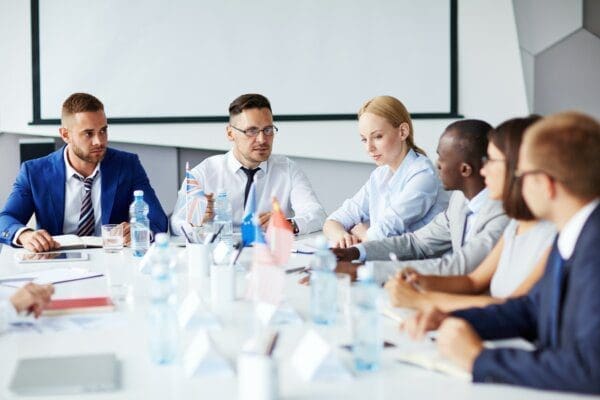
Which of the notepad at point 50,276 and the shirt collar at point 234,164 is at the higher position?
the shirt collar at point 234,164

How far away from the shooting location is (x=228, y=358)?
160cm

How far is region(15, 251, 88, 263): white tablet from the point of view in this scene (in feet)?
9.34

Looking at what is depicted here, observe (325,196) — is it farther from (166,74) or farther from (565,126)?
(565,126)

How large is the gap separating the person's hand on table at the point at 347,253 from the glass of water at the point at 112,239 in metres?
0.94

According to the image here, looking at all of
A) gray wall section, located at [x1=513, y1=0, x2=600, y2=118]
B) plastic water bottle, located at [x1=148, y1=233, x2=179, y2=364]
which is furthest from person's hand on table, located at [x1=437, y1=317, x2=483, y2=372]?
gray wall section, located at [x1=513, y1=0, x2=600, y2=118]

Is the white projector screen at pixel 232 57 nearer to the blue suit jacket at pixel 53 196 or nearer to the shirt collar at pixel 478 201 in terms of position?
the blue suit jacket at pixel 53 196

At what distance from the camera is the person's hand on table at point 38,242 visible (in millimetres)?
3033

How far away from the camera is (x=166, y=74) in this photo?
17.4 feet

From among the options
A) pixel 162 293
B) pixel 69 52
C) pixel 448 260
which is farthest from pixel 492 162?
pixel 69 52

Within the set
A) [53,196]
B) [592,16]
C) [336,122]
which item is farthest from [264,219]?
[592,16]

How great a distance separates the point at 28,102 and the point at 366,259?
3.57 meters

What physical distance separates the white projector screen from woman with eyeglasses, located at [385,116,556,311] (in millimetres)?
3104

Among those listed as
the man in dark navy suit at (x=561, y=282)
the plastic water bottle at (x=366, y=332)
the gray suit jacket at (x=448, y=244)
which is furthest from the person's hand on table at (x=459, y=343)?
the gray suit jacket at (x=448, y=244)

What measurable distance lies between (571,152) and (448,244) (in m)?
1.47
